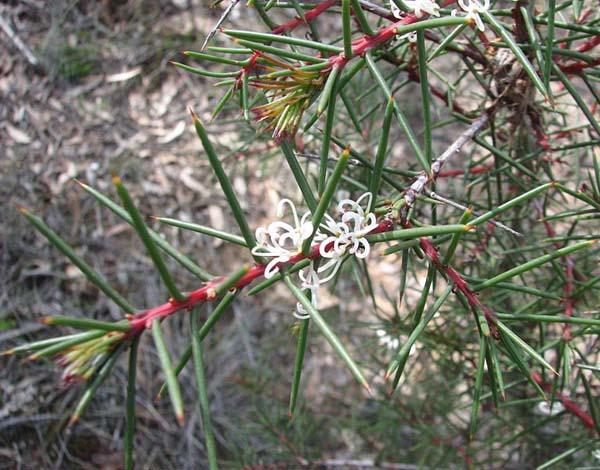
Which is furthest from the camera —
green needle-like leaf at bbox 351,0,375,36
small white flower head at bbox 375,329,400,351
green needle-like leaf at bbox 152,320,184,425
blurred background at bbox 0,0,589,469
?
blurred background at bbox 0,0,589,469

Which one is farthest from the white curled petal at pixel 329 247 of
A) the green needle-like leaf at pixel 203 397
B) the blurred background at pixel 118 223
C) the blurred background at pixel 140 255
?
the blurred background at pixel 118 223

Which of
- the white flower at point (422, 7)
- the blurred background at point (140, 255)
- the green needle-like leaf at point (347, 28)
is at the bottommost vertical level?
the blurred background at point (140, 255)

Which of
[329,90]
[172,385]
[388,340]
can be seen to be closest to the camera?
[172,385]

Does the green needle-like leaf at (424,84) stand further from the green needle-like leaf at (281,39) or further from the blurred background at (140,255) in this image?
the blurred background at (140,255)

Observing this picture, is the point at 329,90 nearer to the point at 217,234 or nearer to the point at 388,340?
the point at 217,234

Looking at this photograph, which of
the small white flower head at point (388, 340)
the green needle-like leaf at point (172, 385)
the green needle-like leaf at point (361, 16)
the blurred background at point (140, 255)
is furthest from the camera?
the blurred background at point (140, 255)

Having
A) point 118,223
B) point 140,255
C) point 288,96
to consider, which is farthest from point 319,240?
point 118,223

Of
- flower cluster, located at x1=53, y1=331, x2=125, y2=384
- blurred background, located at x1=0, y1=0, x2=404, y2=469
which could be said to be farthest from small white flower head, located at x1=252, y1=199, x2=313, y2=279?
blurred background, located at x1=0, y1=0, x2=404, y2=469

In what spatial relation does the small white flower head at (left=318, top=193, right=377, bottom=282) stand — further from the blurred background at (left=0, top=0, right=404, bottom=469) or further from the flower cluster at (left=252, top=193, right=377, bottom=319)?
the blurred background at (left=0, top=0, right=404, bottom=469)

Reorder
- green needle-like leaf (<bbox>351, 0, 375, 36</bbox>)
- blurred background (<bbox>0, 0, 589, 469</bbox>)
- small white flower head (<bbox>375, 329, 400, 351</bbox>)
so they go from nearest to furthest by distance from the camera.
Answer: green needle-like leaf (<bbox>351, 0, 375, 36</bbox>), small white flower head (<bbox>375, 329, 400, 351</bbox>), blurred background (<bbox>0, 0, 589, 469</bbox>)

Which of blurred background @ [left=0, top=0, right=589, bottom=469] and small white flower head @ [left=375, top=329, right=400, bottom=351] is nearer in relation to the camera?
small white flower head @ [left=375, top=329, right=400, bottom=351]

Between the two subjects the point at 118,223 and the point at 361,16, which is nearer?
the point at 361,16
